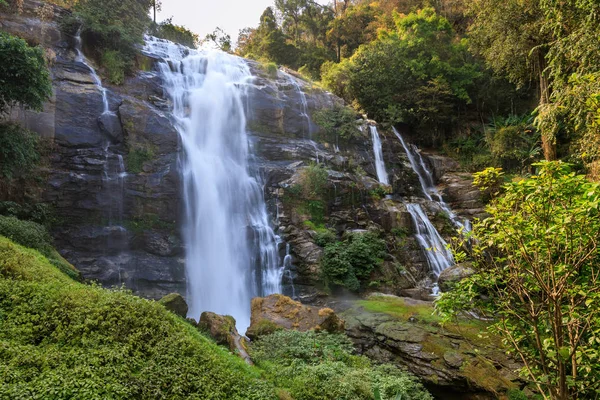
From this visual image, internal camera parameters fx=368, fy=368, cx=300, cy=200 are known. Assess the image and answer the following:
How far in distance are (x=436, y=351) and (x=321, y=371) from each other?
13.7 feet

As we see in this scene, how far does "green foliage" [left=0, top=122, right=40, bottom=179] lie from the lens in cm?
1039

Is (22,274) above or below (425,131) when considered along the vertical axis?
below

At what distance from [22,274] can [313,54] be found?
28.0 metres

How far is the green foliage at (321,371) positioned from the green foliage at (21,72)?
31.0 feet

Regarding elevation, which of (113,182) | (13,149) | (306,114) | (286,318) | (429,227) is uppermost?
(306,114)

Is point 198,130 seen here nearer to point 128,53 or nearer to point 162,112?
point 162,112

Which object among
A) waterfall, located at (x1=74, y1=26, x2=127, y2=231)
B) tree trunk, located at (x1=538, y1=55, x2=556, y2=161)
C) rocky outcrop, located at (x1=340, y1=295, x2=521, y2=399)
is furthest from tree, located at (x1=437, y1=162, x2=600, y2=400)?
tree trunk, located at (x1=538, y1=55, x2=556, y2=161)

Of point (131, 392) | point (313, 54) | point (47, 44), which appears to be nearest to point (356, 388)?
point (131, 392)

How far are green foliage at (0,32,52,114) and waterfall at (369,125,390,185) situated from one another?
1522 centimetres

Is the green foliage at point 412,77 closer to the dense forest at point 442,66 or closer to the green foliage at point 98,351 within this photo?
the dense forest at point 442,66

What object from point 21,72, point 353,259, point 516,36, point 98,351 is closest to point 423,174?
point 516,36

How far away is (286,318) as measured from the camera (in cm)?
970

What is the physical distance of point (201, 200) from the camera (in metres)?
15.1

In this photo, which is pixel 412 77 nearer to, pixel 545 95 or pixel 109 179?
pixel 545 95
